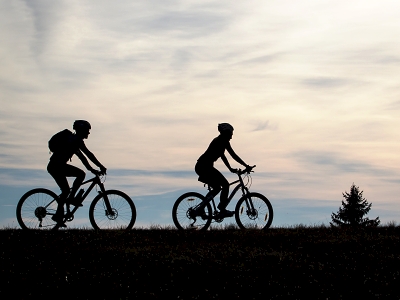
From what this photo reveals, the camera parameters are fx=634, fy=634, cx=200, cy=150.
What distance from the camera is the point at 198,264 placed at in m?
14.2

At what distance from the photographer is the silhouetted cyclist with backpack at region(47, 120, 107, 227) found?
698 inches

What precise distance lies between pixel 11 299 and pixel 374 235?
1089 cm

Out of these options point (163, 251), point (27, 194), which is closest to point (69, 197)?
point (27, 194)

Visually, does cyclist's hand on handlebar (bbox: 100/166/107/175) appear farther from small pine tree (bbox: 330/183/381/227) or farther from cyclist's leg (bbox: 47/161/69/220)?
small pine tree (bbox: 330/183/381/227)

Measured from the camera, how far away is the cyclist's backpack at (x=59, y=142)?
700 inches

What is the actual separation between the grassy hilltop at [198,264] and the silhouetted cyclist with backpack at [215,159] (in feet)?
4.16

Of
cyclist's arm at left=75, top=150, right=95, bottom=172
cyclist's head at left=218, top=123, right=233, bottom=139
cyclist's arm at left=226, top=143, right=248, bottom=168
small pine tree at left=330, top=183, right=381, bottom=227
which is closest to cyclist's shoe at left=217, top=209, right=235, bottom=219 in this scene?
cyclist's arm at left=226, top=143, right=248, bottom=168

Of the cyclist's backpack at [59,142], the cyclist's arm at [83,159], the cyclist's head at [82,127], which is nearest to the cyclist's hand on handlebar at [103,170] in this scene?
the cyclist's arm at [83,159]

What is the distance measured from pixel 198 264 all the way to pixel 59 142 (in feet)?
19.7

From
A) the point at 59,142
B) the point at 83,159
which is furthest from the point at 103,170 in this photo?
the point at 59,142

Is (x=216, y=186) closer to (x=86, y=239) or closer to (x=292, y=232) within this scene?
(x=292, y=232)

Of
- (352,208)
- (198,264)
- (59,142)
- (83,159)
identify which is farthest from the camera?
(352,208)

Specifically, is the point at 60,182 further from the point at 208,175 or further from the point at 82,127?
the point at 208,175

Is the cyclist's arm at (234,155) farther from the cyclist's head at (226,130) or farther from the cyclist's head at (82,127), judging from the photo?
the cyclist's head at (82,127)
